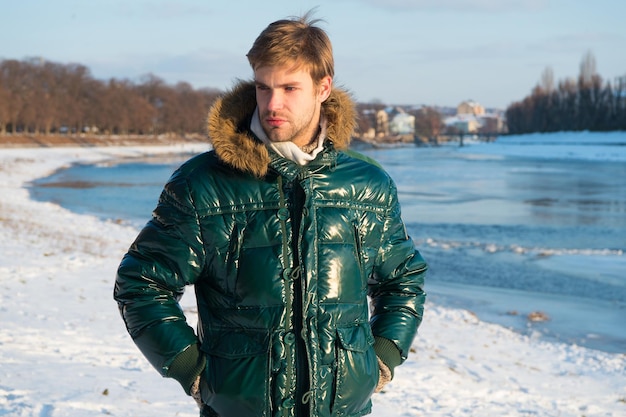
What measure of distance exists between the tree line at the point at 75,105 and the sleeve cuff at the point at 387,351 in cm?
6994

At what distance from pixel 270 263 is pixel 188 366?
0.38 meters

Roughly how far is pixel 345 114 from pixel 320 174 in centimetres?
30

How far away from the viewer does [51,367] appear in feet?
17.7

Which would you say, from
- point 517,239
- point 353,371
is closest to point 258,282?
point 353,371

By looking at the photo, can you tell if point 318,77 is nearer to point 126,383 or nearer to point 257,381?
point 257,381

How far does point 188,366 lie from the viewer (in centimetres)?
214

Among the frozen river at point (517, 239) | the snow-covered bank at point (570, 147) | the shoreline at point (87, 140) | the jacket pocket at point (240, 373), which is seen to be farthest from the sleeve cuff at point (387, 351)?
the shoreline at point (87, 140)

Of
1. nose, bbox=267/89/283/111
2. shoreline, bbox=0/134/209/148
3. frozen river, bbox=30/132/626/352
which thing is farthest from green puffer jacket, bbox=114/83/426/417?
shoreline, bbox=0/134/209/148

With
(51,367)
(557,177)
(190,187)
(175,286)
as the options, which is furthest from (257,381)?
(557,177)

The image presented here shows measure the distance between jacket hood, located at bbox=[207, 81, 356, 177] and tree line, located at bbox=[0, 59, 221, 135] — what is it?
69737 millimetres

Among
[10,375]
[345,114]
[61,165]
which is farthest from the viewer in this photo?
[61,165]

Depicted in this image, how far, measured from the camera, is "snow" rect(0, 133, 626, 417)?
4.86 m

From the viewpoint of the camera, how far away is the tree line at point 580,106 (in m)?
83.1

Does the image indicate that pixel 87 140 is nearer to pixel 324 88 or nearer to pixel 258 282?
pixel 324 88
